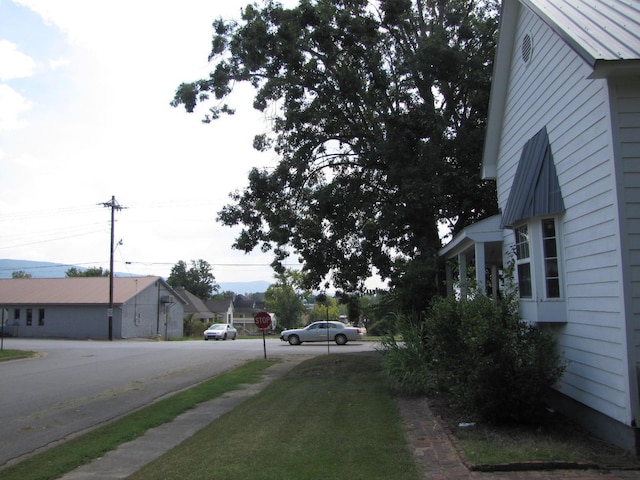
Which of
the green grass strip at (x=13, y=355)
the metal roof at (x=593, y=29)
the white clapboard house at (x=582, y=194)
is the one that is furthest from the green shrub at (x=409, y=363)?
the green grass strip at (x=13, y=355)

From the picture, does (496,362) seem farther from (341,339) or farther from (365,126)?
(341,339)

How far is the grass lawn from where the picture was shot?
219 inches

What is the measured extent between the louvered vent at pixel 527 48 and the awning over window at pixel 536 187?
1.50 m

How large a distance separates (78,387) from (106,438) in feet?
22.2

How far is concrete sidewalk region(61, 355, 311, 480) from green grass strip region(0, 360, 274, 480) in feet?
0.57

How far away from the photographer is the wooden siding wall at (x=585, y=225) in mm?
6141

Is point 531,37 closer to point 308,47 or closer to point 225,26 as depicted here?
point 308,47

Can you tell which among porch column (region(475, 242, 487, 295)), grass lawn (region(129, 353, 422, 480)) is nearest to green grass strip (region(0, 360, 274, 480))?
grass lawn (region(129, 353, 422, 480))

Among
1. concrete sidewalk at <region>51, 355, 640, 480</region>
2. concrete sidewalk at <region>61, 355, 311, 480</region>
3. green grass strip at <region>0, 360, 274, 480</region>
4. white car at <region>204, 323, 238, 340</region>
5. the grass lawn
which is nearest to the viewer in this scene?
concrete sidewalk at <region>51, 355, 640, 480</region>

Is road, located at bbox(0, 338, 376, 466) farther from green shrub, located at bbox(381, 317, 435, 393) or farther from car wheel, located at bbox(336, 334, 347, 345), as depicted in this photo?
car wheel, located at bbox(336, 334, 347, 345)

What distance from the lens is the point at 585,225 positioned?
22.5 feet

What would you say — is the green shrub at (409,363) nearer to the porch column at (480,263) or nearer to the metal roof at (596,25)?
the porch column at (480,263)

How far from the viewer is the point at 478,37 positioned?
694 inches

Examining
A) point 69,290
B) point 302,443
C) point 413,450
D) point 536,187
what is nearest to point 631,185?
point 536,187
